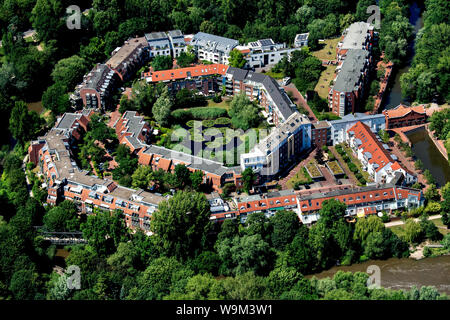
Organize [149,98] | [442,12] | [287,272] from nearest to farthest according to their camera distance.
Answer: [287,272] → [149,98] → [442,12]

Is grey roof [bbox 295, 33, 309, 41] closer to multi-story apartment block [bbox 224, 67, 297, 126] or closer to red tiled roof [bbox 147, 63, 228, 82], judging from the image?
multi-story apartment block [bbox 224, 67, 297, 126]

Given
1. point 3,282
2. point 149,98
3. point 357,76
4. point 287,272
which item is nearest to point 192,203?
point 287,272

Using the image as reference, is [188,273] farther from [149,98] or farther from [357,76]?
[357,76]

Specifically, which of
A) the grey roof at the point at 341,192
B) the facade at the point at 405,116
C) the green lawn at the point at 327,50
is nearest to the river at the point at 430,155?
the facade at the point at 405,116

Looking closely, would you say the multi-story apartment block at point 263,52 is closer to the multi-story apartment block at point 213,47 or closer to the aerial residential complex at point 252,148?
the aerial residential complex at point 252,148

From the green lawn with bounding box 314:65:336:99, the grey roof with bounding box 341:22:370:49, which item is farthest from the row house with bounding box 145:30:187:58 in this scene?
the grey roof with bounding box 341:22:370:49

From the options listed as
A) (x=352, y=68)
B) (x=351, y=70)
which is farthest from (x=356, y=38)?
(x=351, y=70)
